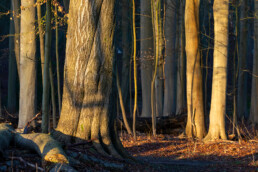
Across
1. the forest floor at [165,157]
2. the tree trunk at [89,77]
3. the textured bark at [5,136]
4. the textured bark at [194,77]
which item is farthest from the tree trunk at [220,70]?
the textured bark at [5,136]

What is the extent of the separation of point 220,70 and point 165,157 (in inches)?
158

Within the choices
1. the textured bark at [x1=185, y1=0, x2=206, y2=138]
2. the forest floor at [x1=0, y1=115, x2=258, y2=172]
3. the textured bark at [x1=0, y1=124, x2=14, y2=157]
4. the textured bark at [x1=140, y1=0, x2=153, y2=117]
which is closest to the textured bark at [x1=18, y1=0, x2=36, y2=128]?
the forest floor at [x1=0, y1=115, x2=258, y2=172]

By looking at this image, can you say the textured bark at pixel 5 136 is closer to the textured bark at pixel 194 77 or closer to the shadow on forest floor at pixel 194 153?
the shadow on forest floor at pixel 194 153

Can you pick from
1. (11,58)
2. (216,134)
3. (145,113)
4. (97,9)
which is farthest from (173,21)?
(97,9)

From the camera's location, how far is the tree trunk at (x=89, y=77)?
6.65 metres

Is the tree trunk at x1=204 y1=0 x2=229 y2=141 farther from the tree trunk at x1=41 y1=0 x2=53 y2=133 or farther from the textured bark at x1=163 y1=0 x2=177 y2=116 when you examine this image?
the textured bark at x1=163 y1=0 x2=177 y2=116

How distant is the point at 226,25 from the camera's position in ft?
39.0

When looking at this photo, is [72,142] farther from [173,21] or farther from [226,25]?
[173,21]

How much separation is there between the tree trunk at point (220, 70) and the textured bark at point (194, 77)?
827 mm

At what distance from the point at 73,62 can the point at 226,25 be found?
712 centimetres

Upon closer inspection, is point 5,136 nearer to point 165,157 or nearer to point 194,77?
point 165,157

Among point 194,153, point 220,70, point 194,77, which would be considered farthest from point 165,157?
point 194,77

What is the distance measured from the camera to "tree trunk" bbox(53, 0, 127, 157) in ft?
21.8

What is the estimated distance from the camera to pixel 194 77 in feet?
42.5
